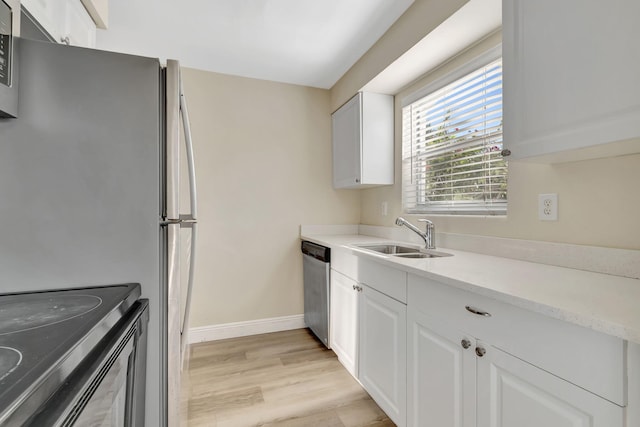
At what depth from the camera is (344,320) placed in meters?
2.07

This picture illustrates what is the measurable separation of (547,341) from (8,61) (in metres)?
1.70

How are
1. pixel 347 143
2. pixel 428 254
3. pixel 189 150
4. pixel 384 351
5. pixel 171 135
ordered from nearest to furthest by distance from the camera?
pixel 171 135 < pixel 189 150 < pixel 384 351 < pixel 428 254 < pixel 347 143

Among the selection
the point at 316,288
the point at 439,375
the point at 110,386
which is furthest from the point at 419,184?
the point at 110,386

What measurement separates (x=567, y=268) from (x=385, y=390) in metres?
1.04

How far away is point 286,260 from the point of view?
2871mm

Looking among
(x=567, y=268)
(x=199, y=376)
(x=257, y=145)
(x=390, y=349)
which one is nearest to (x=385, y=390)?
(x=390, y=349)

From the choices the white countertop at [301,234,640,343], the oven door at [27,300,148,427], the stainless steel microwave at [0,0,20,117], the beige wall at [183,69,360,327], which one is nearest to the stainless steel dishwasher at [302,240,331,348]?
the beige wall at [183,69,360,327]

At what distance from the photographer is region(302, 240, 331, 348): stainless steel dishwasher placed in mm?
2340

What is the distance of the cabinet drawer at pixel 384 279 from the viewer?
143 centimetres

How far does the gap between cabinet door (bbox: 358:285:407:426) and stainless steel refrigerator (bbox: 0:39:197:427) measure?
100 centimetres

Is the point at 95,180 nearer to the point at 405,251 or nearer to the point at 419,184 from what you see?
the point at 405,251

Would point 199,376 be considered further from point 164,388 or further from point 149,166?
point 149,166

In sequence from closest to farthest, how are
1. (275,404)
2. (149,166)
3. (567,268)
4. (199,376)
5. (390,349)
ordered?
1. (149,166)
2. (567,268)
3. (390,349)
4. (275,404)
5. (199,376)

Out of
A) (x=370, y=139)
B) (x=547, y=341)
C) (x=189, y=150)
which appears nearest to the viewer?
(x=547, y=341)
